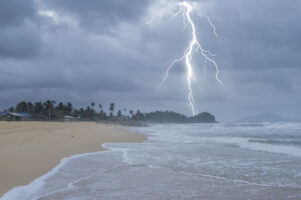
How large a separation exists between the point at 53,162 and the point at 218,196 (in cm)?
537

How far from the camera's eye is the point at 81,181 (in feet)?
19.6

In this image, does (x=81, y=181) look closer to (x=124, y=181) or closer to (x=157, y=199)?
(x=124, y=181)

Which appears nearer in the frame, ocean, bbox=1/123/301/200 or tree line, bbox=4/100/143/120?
ocean, bbox=1/123/301/200

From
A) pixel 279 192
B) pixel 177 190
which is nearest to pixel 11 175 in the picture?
pixel 177 190

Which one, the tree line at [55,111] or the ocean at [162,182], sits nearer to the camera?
the ocean at [162,182]

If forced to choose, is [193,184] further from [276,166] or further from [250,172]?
[276,166]

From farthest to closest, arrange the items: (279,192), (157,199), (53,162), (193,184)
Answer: (53,162)
(193,184)
(279,192)
(157,199)

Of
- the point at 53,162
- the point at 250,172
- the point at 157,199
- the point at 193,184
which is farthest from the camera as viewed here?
the point at 53,162

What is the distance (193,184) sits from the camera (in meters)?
5.84

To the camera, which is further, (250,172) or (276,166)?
(276,166)

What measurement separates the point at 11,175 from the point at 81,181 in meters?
1.51

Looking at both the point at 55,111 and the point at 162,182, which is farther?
the point at 55,111

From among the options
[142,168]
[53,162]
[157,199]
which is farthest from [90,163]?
[157,199]

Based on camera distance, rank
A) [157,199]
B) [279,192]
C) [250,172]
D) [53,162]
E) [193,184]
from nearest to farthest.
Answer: [157,199]
[279,192]
[193,184]
[250,172]
[53,162]
